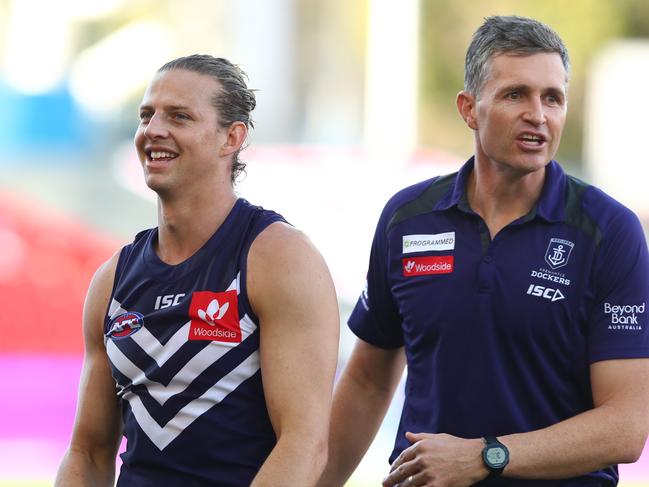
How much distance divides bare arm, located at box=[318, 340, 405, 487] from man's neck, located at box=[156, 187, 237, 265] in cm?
62

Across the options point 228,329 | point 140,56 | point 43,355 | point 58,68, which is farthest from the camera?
point 140,56

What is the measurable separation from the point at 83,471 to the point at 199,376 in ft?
1.85

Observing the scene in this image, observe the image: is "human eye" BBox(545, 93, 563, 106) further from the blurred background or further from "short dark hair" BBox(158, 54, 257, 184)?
the blurred background

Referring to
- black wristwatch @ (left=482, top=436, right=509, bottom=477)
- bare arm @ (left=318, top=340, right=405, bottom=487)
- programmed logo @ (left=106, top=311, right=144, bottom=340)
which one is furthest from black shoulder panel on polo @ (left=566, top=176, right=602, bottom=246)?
programmed logo @ (left=106, top=311, right=144, bottom=340)

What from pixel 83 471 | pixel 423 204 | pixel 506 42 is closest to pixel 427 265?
pixel 423 204

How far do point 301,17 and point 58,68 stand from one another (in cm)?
964

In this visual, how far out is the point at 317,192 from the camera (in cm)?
1429

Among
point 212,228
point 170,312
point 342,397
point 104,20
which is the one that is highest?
point 104,20

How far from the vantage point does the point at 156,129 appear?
3594 mm

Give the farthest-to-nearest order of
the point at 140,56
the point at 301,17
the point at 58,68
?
the point at 301,17 → the point at 140,56 → the point at 58,68

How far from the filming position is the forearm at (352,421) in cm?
392

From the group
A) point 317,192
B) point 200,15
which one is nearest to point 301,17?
point 200,15

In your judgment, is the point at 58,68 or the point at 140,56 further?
the point at 140,56

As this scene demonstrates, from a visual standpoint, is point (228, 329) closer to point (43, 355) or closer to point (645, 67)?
point (43, 355)
